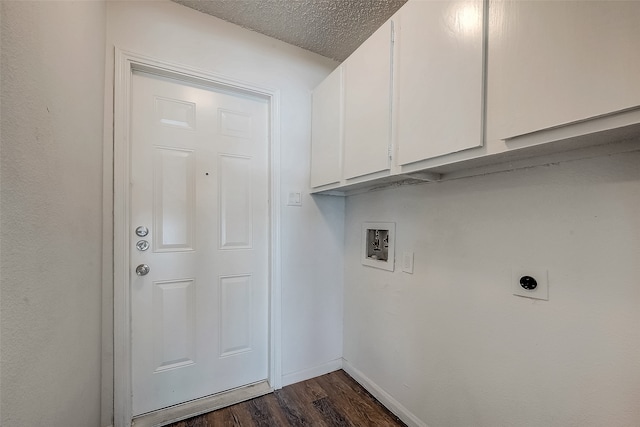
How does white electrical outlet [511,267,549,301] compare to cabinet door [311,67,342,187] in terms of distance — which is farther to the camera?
cabinet door [311,67,342,187]

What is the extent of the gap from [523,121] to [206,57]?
1.74 meters

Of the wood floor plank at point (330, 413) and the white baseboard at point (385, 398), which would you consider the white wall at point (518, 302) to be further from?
the wood floor plank at point (330, 413)

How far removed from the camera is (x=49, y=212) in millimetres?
792

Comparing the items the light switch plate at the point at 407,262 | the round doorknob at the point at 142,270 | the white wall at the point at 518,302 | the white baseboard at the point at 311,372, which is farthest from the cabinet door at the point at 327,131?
the white baseboard at the point at 311,372

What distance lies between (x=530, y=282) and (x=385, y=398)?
1.18m

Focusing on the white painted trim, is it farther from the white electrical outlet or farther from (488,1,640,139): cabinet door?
(488,1,640,139): cabinet door

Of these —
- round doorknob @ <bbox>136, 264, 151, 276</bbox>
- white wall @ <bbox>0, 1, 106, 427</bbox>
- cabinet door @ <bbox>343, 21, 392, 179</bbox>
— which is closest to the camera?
white wall @ <bbox>0, 1, 106, 427</bbox>

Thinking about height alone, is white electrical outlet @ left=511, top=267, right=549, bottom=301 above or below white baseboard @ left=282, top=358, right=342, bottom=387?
above

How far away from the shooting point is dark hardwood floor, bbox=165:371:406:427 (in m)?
1.50

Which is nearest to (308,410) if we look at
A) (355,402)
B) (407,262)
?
(355,402)

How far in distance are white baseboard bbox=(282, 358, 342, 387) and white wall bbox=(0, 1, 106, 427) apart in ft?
3.51

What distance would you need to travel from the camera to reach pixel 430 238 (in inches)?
55.4

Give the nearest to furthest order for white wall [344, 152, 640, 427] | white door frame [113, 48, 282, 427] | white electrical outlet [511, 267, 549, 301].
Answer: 1. white wall [344, 152, 640, 427]
2. white electrical outlet [511, 267, 549, 301]
3. white door frame [113, 48, 282, 427]

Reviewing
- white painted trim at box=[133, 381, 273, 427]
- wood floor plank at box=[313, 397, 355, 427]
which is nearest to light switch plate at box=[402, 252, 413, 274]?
wood floor plank at box=[313, 397, 355, 427]
